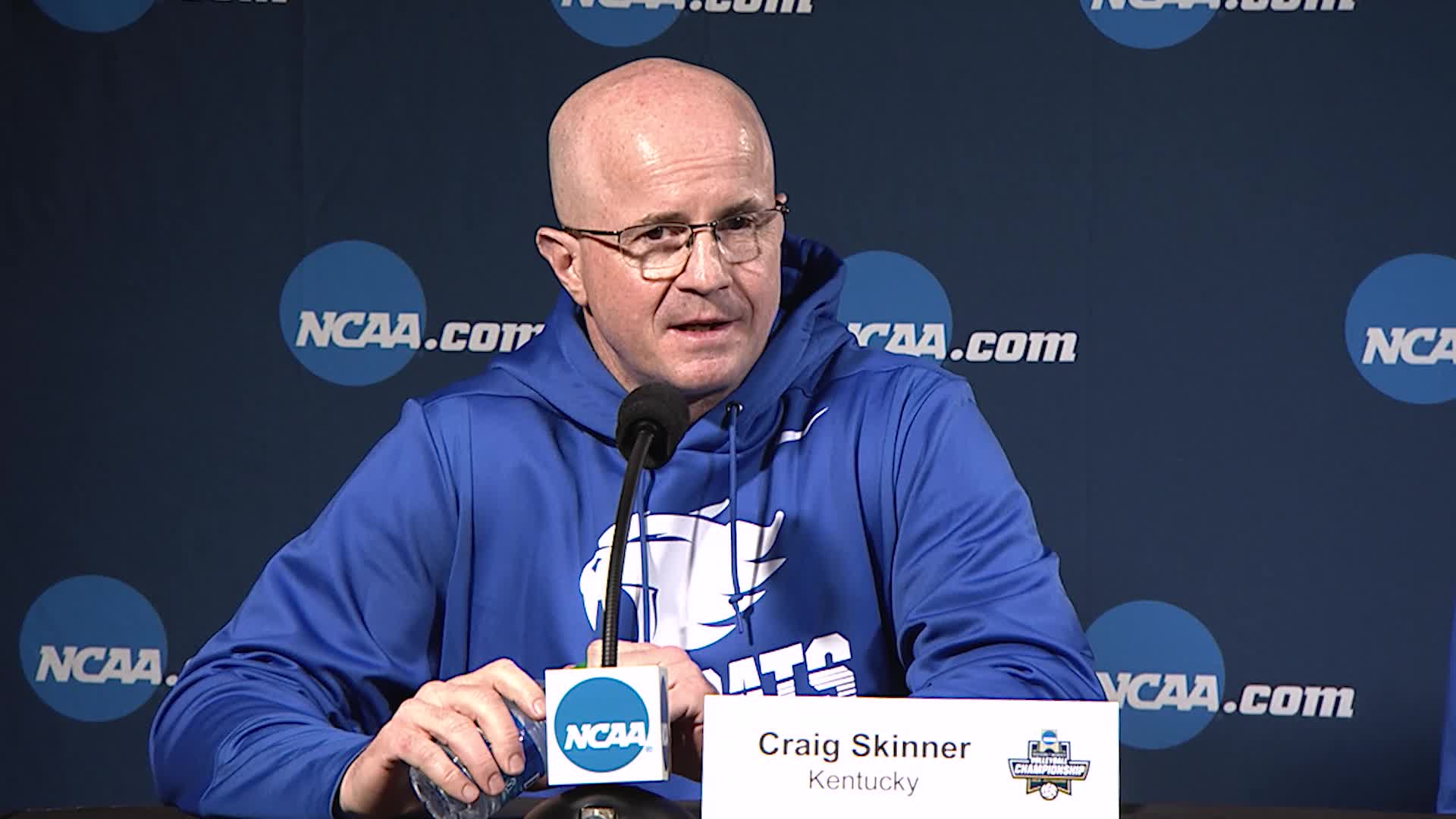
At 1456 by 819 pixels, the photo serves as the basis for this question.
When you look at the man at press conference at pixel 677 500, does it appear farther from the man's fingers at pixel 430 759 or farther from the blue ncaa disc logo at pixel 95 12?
the blue ncaa disc logo at pixel 95 12

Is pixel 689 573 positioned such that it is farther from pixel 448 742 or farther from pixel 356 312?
pixel 356 312

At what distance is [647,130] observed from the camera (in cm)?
148

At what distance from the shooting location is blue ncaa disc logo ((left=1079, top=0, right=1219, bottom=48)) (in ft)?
8.95

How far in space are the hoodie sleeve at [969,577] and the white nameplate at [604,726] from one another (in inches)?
16.1

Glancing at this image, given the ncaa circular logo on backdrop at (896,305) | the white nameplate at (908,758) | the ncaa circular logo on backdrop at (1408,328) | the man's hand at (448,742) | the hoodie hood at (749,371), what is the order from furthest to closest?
1. the ncaa circular logo on backdrop at (896,305)
2. the ncaa circular logo on backdrop at (1408,328)
3. the hoodie hood at (749,371)
4. the man's hand at (448,742)
5. the white nameplate at (908,758)

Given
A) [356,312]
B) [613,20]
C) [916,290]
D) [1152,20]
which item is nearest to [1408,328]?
[1152,20]

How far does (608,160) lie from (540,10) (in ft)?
4.69

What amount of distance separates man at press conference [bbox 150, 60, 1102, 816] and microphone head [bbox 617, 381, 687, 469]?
305mm

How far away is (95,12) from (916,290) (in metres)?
1.61

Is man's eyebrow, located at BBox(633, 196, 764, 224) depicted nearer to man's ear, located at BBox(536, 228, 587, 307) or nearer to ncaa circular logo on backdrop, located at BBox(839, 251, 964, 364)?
man's ear, located at BBox(536, 228, 587, 307)

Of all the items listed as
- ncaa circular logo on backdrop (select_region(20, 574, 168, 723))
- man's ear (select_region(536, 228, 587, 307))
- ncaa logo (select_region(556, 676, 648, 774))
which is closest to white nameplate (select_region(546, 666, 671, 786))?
ncaa logo (select_region(556, 676, 648, 774))

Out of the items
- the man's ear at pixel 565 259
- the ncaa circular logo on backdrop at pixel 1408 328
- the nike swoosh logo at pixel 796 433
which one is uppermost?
the ncaa circular logo on backdrop at pixel 1408 328

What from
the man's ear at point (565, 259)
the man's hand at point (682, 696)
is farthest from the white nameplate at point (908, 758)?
the man's ear at point (565, 259)

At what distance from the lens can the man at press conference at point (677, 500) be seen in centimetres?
147
